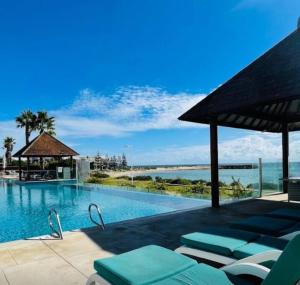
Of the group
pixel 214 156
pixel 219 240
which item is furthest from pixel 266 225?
pixel 214 156

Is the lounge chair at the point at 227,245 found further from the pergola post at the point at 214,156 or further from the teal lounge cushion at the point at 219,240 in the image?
the pergola post at the point at 214,156

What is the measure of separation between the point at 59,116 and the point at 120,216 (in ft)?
91.8

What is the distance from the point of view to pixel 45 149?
26469 millimetres

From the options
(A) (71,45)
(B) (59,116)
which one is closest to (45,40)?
(A) (71,45)

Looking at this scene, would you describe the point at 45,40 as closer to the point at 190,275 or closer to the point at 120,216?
the point at 120,216

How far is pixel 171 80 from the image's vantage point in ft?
72.5

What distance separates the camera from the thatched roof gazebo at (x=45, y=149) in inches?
1006

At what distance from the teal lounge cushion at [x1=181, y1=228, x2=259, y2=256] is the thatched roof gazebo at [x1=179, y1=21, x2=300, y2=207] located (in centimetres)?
387

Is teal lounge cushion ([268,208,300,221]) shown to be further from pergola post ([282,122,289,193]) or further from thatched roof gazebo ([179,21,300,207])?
pergola post ([282,122,289,193])

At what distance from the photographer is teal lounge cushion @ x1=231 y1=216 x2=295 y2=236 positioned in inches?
175

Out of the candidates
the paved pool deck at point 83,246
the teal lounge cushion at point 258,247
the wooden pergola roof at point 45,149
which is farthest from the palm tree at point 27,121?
the teal lounge cushion at point 258,247

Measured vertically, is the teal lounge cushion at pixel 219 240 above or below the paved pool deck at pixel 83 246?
above

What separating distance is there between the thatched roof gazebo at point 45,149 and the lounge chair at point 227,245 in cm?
2386

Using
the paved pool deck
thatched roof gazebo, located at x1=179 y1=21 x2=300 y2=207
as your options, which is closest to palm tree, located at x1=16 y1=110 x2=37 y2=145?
thatched roof gazebo, located at x1=179 y1=21 x2=300 y2=207
